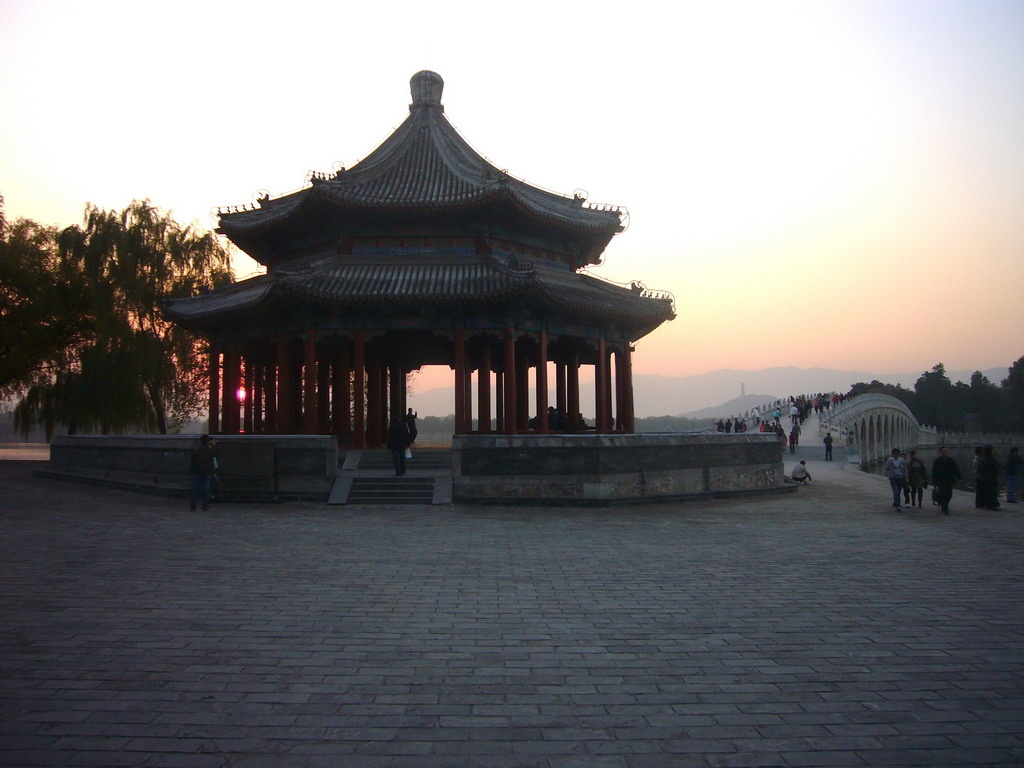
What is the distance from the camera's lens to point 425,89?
27.0 m

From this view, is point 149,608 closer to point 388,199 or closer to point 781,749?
point 781,749

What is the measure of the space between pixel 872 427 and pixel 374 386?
4284 centimetres

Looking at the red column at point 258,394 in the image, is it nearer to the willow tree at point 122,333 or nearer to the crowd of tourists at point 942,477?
the willow tree at point 122,333

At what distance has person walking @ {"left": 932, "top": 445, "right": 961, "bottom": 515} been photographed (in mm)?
15594

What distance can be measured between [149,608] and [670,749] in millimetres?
5212

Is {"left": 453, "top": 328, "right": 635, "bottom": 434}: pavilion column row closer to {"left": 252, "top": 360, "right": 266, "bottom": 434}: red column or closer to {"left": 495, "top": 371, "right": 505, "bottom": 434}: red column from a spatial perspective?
{"left": 495, "top": 371, "right": 505, "bottom": 434}: red column

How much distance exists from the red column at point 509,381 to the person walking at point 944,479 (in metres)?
10.5

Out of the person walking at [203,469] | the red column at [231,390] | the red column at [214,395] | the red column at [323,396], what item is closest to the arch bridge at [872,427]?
the red column at [323,396]

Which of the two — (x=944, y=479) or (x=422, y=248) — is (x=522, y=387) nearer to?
(x=422, y=248)

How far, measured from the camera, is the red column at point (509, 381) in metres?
20.4

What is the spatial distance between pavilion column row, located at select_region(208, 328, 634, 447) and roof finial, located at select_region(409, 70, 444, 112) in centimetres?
937

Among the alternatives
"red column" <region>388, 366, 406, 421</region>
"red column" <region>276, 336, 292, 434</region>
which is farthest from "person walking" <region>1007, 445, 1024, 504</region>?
"red column" <region>276, 336, 292, 434</region>

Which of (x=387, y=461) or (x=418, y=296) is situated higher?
(x=418, y=296)

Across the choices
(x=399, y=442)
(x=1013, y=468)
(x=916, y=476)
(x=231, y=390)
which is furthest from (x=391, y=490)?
(x=1013, y=468)
